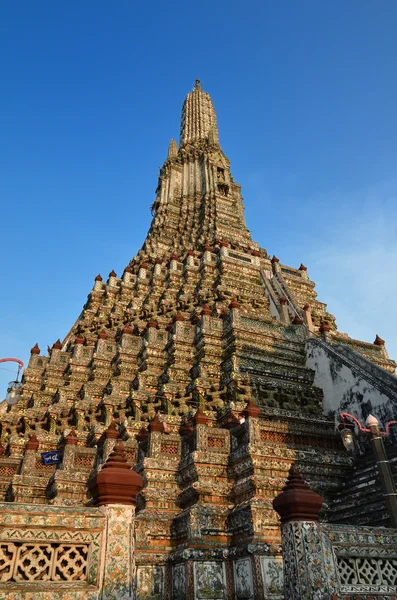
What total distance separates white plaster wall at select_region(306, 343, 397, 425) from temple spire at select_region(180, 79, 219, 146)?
36.5m

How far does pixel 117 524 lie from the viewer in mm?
5566

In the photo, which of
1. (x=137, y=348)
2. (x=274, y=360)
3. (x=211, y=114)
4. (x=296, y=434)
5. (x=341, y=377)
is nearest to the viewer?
(x=296, y=434)

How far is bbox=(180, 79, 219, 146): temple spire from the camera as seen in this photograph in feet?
162

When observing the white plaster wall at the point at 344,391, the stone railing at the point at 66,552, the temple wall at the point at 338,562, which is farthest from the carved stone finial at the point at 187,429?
the stone railing at the point at 66,552

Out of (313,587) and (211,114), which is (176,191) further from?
(313,587)

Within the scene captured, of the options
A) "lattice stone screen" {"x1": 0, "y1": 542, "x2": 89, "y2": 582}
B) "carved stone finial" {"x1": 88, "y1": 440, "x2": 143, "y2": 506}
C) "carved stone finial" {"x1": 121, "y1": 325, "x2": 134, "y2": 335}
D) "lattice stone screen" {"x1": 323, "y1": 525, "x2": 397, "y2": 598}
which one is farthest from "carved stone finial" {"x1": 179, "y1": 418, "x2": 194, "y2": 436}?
"carved stone finial" {"x1": 121, "y1": 325, "x2": 134, "y2": 335}

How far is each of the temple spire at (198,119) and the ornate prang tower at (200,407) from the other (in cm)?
2445

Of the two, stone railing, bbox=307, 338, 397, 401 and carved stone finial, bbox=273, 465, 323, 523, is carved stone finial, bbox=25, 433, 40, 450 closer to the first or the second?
stone railing, bbox=307, 338, 397, 401

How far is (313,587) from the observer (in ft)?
18.5

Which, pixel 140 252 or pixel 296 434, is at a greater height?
pixel 140 252

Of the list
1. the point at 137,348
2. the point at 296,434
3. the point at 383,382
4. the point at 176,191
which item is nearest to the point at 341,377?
the point at 383,382

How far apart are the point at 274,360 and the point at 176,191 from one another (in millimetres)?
29456

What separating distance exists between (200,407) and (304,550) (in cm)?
797

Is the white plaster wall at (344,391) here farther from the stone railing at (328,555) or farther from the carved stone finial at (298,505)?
the carved stone finial at (298,505)
